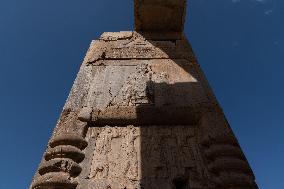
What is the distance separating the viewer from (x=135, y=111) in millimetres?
3650

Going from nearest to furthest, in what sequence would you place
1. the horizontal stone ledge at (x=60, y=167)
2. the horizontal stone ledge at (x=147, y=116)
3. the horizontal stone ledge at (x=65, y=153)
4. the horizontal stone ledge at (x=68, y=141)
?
the horizontal stone ledge at (x=60, y=167)
the horizontal stone ledge at (x=65, y=153)
the horizontal stone ledge at (x=68, y=141)
the horizontal stone ledge at (x=147, y=116)

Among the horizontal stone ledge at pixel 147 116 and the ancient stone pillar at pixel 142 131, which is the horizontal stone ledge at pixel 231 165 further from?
the horizontal stone ledge at pixel 147 116

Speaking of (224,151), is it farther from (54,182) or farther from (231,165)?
(54,182)

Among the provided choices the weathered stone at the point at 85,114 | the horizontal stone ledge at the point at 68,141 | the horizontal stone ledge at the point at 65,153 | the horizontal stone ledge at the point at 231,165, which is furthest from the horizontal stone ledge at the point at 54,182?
the horizontal stone ledge at the point at 231,165

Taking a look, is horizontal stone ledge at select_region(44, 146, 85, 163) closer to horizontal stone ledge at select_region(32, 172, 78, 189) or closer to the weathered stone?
horizontal stone ledge at select_region(32, 172, 78, 189)

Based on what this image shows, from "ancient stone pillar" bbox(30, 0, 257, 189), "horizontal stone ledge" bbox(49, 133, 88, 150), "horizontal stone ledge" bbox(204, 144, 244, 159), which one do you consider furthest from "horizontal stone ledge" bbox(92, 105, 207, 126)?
"horizontal stone ledge" bbox(204, 144, 244, 159)

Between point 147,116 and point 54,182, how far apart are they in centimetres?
132

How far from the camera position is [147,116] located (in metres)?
3.58

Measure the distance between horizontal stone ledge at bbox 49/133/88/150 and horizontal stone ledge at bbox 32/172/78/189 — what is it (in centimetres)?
43

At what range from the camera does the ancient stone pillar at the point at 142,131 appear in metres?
2.87

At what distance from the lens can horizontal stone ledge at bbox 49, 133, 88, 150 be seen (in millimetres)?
3152

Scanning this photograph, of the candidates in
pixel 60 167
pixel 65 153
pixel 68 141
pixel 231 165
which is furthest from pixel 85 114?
pixel 231 165

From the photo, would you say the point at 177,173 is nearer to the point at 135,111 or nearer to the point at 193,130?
the point at 193,130

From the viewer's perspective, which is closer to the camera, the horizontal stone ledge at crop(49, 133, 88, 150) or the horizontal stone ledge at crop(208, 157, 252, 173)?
the horizontal stone ledge at crop(208, 157, 252, 173)
